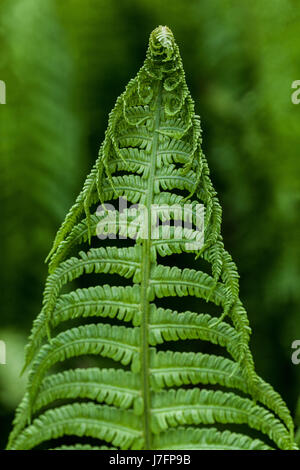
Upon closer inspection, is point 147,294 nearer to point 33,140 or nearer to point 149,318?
point 149,318

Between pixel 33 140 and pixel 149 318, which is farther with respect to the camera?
pixel 33 140

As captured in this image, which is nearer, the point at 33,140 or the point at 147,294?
the point at 147,294

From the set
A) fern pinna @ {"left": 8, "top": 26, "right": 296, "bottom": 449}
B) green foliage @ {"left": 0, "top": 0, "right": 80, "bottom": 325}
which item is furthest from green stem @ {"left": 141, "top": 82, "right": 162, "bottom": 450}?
green foliage @ {"left": 0, "top": 0, "right": 80, "bottom": 325}

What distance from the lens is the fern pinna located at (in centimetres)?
49

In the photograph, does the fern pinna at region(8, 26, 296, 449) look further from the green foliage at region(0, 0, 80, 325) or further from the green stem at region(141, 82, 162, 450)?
the green foliage at region(0, 0, 80, 325)

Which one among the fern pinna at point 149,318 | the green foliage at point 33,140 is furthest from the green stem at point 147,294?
the green foliage at point 33,140

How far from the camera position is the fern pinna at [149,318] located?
49 cm

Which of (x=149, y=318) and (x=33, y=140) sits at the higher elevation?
(x=33, y=140)

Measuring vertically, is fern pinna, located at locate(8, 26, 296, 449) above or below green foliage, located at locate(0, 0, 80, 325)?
below

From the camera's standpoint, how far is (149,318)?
20.1 inches

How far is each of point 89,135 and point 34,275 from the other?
11.4 inches

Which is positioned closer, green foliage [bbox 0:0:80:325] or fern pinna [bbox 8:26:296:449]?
fern pinna [bbox 8:26:296:449]

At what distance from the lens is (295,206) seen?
0.86m

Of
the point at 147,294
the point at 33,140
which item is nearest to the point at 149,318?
the point at 147,294
